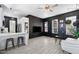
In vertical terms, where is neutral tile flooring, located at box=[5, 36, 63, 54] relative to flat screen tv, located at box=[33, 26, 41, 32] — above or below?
below

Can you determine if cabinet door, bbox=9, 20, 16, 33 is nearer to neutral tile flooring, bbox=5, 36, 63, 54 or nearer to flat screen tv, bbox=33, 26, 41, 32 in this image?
flat screen tv, bbox=33, 26, 41, 32

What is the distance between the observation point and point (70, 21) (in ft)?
21.5

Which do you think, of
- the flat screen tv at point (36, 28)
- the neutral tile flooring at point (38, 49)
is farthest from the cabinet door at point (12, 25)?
the neutral tile flooring at point (38, 49)

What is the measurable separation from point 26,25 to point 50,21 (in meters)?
3.60

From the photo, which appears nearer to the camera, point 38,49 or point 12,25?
point 38,49

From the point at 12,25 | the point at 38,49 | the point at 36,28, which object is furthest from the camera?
the point at 36,28

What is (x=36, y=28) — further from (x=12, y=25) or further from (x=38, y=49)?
(x=38, y=49)

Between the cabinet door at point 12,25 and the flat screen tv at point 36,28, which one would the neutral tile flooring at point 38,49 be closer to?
the cabinet door at point 12,25

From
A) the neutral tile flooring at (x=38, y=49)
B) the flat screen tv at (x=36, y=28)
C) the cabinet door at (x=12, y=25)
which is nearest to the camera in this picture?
the neutral tile flooring at (x=38, y=49)

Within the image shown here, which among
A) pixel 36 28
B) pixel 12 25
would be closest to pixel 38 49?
pixel 12 25

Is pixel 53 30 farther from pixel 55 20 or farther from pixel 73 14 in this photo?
pixel 73 14

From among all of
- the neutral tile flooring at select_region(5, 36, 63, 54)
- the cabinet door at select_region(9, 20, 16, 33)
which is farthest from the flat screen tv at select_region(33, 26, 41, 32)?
the neutral tile flooring at select_region(5, 36, 63, 54)

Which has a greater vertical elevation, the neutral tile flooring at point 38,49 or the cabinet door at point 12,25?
the cabinet door at point 12,25
